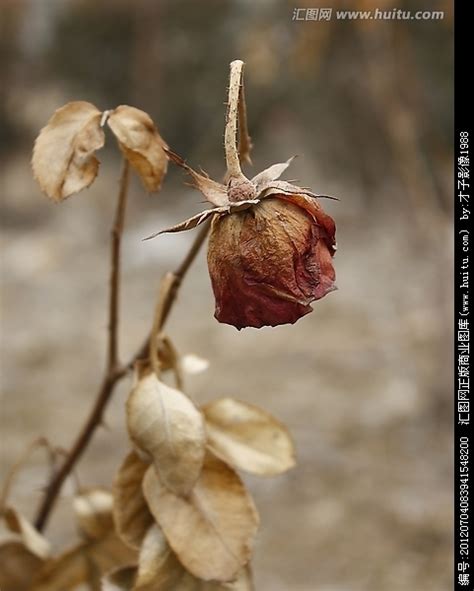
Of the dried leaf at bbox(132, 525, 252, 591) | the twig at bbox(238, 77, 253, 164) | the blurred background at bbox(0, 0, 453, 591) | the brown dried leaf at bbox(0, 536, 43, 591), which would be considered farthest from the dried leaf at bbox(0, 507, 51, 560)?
the blurred background at bbox(0, 0, 453, 591)

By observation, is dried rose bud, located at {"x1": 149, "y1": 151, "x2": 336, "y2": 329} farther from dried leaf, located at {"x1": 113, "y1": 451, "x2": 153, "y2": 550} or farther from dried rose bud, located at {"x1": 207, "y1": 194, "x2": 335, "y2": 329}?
dried leaf, located at {"x1": 113, "y1": 451, "x2": 153, "y2": 550}

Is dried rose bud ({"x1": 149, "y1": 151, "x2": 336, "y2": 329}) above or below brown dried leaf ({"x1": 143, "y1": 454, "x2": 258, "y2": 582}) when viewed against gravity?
above

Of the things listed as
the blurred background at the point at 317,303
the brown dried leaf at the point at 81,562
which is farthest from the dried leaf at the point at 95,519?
the blurred background at the point at 317,303

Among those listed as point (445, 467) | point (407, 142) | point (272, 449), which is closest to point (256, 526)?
point (272, 449)

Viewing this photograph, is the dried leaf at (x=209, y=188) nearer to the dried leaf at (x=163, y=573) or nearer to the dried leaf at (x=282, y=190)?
the dried leaf at (x=282, y=190)

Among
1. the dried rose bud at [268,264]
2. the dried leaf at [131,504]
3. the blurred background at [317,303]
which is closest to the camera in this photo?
the dried rose bud at [268,264]

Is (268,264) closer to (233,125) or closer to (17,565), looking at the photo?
(233,125)

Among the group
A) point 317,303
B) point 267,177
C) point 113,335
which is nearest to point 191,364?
point 113,335
